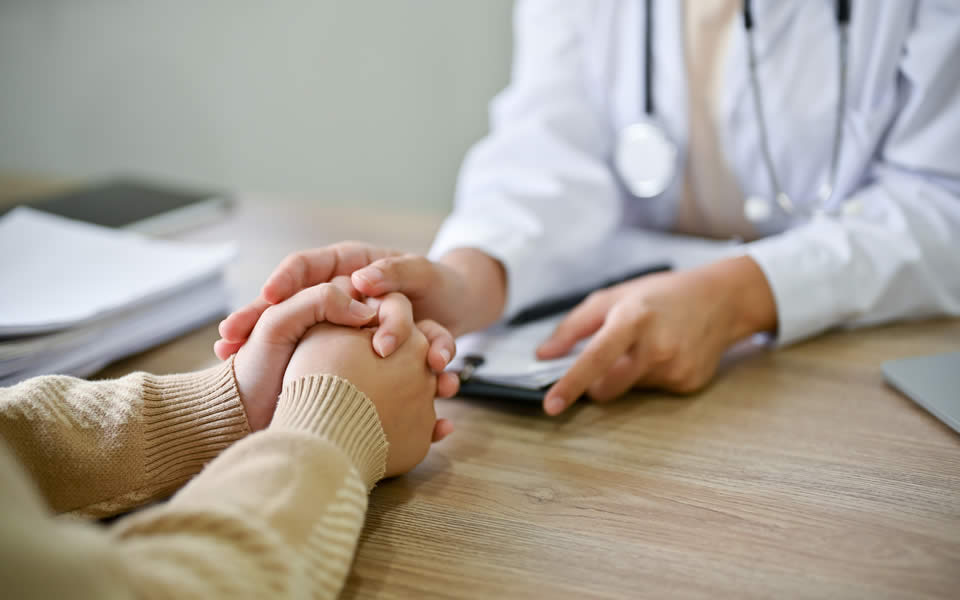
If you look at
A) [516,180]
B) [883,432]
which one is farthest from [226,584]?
[516,180]

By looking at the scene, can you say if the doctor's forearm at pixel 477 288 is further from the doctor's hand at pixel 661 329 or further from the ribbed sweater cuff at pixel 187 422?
the ribbed sweater cuff at pixel 187 422

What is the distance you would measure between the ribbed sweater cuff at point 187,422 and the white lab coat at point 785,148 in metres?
0.30

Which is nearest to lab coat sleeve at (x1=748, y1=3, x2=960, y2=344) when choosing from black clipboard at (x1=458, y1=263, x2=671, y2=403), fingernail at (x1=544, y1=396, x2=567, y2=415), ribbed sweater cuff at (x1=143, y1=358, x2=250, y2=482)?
black clipboard at (x1=458, y1=263, x2=671, y2=403)

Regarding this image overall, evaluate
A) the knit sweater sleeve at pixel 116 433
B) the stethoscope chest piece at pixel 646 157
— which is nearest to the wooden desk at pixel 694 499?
the knit sweater sleeve at pixel 116 433

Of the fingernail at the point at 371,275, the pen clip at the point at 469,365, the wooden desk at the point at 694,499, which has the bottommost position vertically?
the wooden desk at the point at 694,499

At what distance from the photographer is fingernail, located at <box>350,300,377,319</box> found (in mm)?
507

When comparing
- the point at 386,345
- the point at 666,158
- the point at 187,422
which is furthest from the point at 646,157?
the point at 187,422

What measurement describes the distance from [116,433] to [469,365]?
0.88 feet

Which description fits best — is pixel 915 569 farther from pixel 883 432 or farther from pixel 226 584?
pixel 226 584

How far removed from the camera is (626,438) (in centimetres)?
55

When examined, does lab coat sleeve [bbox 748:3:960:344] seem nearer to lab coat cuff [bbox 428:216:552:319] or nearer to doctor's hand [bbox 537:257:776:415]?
doctor's hand [bbox 537:257:776:415]

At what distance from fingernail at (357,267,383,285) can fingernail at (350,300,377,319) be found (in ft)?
0.10

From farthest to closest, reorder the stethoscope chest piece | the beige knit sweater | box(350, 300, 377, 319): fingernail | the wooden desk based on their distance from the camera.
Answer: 1. the stethoscope chest piece
2. box(350, 300, 377, 319): fingernail
3. the wooden desk
4. the beige knit sweater

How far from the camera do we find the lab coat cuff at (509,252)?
0.73 m
